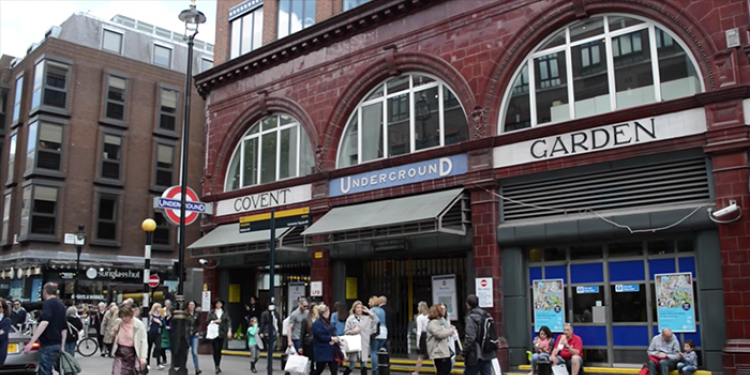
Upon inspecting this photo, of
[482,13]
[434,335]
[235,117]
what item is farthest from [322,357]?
[235,117]

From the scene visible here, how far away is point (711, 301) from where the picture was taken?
12.8 metres

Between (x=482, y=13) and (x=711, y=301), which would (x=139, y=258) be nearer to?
(x=482, y=13)

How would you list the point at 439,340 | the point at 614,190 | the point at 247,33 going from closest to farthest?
1. the point at 439,340
2. the point at 614,190
3. the point at 247,33

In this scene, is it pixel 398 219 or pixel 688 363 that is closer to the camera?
pixel 688 363

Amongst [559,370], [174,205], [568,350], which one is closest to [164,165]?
[174,205]

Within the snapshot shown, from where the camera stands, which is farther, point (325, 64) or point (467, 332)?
point (325, 64)

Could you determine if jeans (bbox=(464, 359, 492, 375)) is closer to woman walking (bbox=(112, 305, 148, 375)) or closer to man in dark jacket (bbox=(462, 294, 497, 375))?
man in dark jacket (bbox=(462, 294, 497, 375))

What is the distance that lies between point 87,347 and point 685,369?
56.2 feet

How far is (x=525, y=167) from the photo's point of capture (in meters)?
15.5

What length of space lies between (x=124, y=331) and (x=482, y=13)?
11275mm

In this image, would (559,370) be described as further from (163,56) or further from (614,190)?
(163,56)

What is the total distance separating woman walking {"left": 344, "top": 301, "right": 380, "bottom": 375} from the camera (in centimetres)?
1409

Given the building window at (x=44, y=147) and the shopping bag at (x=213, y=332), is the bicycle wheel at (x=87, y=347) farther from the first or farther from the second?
the building window at (x=44, y=147)

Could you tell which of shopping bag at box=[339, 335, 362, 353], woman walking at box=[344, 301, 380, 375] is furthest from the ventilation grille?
shopping bag at box=[339, 335, 362, 353]
